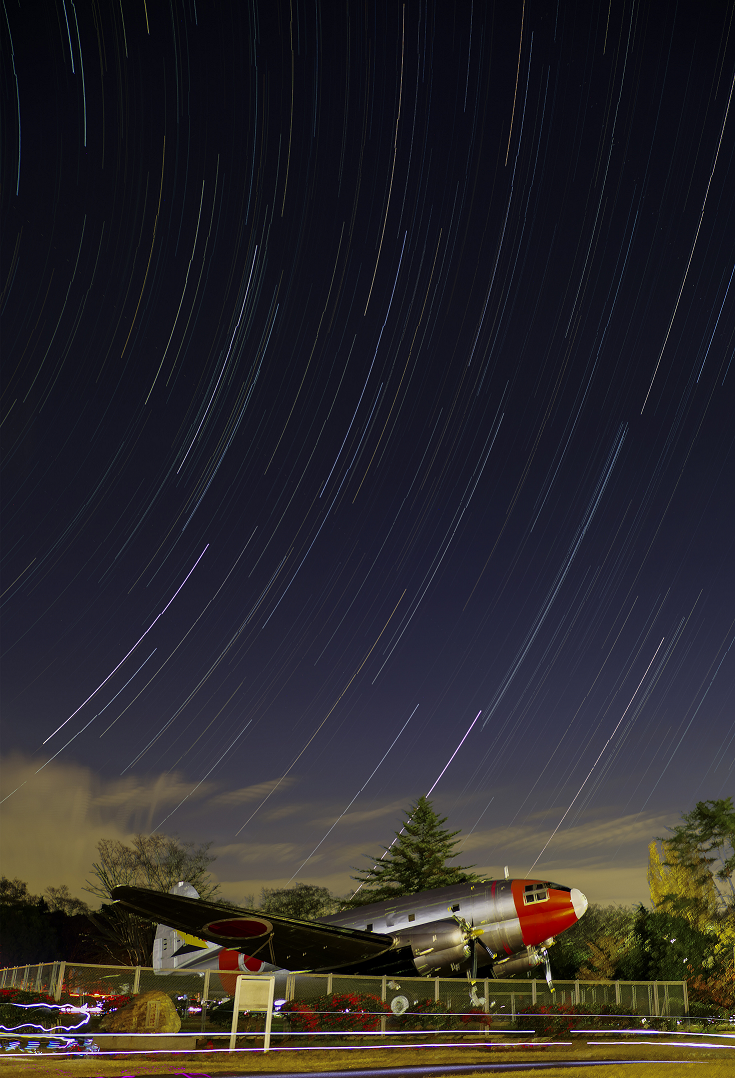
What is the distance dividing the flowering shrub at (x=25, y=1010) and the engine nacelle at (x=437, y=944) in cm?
1352

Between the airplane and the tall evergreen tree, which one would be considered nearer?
the airplane

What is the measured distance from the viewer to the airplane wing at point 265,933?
26.6 m

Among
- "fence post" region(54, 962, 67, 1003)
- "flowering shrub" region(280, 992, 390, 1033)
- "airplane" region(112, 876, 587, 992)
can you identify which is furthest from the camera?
"airplane" region(112, 876, 587, 992)

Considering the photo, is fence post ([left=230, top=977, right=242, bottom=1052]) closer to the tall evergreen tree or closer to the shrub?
the shrub

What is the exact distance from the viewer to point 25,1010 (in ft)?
70.8

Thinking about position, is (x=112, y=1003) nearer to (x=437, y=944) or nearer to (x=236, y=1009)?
(x=236, y=1009)

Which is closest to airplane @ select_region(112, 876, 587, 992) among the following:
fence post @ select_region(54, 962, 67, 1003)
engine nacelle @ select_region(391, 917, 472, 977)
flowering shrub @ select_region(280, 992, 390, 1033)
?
engine nacelle @ select_region(391, 917, 472, 977)

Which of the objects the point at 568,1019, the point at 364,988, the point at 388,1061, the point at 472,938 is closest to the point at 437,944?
the point at 472,938

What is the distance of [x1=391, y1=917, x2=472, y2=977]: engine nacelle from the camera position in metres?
29.5

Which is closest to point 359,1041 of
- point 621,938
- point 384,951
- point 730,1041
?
point 384,951

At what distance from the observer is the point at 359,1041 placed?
76.5ft

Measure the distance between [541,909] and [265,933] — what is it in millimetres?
10860

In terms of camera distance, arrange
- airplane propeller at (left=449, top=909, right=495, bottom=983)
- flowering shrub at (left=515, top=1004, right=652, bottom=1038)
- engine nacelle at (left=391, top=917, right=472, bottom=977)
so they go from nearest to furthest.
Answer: flowering shrub at (left=515, top=1004, right=652, bottom=1038), airplane propeller at (left=449, top=909, right=495, bottom=983), engine nacelle at (left=391, top=917, right=472, bottom=977)

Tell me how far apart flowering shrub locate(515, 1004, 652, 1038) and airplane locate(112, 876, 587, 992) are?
1.42 meters
